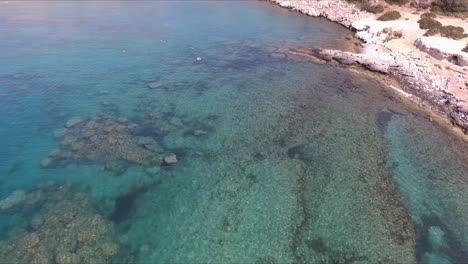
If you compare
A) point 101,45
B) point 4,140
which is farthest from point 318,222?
point 101,45

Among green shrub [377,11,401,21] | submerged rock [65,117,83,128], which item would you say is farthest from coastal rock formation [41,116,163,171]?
green shrub [377,11,401,21]

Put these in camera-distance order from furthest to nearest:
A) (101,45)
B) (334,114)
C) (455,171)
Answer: (101,45) → (334,114) → (455,171)

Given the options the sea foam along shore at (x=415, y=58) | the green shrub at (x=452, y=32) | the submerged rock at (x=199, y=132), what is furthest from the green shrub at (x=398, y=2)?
the submerged rock at (x=199, y=132)

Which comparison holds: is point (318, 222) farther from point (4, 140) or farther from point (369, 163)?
point (4, 140)

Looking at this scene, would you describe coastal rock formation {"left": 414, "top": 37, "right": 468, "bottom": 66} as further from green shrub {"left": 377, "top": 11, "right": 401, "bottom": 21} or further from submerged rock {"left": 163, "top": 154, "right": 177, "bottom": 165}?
submerged rock {"left": 163, "top": 154, "right": 177, "bottom": 165}

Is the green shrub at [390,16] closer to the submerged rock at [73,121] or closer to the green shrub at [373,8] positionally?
the green shrub at [373,8]

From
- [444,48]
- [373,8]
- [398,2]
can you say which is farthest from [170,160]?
[398,2]

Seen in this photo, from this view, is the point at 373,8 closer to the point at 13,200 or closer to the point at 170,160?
the point at 170,160
